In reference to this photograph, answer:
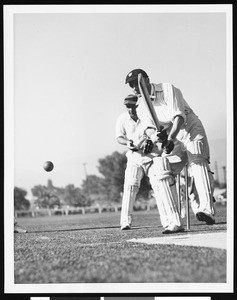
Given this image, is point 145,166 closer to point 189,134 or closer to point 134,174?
point 134,174

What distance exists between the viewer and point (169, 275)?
16.3 feet

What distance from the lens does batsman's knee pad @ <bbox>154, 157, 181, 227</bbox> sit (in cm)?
574

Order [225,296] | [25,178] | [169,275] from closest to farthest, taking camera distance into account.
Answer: [169,275] < [225,296] < [25,178]

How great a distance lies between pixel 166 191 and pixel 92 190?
840 mm

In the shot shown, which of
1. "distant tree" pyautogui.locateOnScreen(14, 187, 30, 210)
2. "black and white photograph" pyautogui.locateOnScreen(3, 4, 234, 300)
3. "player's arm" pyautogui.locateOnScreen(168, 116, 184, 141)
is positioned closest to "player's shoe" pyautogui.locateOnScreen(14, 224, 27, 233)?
"black and white photograph" pyautogui.locateOnScreen(3, 4, 234, 300)

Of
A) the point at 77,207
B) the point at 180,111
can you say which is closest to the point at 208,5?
the point at 180,111

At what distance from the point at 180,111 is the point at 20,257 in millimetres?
2245

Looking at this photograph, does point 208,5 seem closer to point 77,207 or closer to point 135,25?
point 135,25

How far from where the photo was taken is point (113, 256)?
5.22m

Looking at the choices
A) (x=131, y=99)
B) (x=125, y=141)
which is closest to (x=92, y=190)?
(x=125, y=141)

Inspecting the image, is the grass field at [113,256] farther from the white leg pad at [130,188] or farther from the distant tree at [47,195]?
the distant tree at [47,195]

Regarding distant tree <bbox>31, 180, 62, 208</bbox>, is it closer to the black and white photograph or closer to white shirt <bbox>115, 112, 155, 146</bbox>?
the black and white photograph

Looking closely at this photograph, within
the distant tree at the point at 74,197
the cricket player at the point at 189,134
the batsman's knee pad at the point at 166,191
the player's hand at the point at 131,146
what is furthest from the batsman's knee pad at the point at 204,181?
the distant tree at the point at 74,197

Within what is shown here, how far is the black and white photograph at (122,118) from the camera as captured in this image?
5652mm
